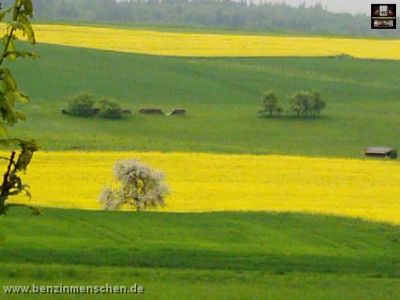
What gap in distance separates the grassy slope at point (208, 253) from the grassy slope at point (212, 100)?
20635 mm

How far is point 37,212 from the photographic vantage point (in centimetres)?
645

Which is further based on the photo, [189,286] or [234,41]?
[234,41]

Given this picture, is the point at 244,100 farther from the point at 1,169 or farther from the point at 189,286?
the point at 189,286

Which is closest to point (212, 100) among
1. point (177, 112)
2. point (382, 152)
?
point (177, 112)

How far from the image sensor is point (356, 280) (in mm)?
18453

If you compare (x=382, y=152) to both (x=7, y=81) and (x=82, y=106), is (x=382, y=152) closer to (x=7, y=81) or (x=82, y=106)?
(x=82, y=106)

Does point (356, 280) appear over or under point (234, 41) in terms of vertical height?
under

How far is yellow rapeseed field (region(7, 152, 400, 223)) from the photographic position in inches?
1271

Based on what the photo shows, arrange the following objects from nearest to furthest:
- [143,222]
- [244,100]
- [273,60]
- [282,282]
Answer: [282,282] < [143,222] < [244,100] < [273,60]

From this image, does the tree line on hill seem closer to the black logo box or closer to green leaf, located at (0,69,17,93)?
the black logo box

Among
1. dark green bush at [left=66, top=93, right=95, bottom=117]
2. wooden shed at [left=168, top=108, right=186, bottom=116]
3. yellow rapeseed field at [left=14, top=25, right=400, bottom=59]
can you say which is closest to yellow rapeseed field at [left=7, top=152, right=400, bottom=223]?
dark green bush at [left=66, top=93, right=95, bottom=117]

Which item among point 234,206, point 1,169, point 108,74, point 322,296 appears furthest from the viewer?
point 108,74

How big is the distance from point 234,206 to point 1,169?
901 centimetres

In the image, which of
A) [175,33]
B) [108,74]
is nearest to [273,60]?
[108,74]
